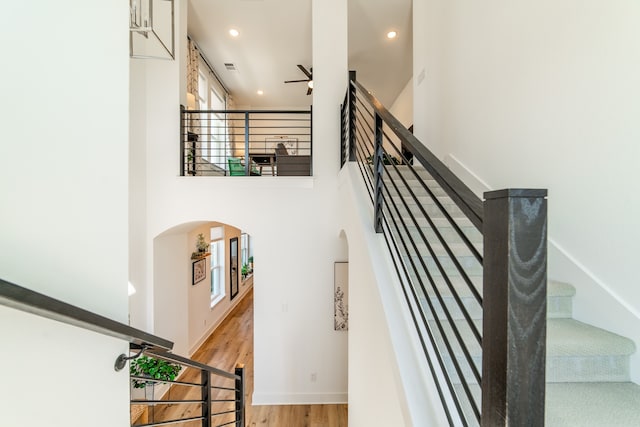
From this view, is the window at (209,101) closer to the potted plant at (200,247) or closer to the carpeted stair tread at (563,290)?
the potted plant at (200,247)

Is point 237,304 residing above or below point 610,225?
below

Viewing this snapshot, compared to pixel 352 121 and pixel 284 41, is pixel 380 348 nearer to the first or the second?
pixel 352 121

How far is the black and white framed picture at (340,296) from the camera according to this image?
13.2 ft

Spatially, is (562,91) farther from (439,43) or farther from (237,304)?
(237,304)

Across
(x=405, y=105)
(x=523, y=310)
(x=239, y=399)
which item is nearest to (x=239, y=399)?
(x=239, y=399)

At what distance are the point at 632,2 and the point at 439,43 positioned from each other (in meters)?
2.28

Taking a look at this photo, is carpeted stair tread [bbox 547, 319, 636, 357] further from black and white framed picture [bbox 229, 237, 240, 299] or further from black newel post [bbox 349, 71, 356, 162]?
black and white framed picture [bbox 229, 237, 240, 299]

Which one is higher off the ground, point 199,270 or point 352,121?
point 352,121

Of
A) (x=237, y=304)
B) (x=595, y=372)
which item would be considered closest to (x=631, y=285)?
(x=595, y=372)

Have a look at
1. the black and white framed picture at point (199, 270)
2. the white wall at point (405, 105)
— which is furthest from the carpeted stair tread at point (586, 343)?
the white wall at point (405, 105)

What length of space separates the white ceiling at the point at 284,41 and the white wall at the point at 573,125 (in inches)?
91.6

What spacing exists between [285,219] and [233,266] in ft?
15.2

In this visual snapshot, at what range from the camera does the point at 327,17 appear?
157 inches

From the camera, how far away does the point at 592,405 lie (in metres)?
1.13
